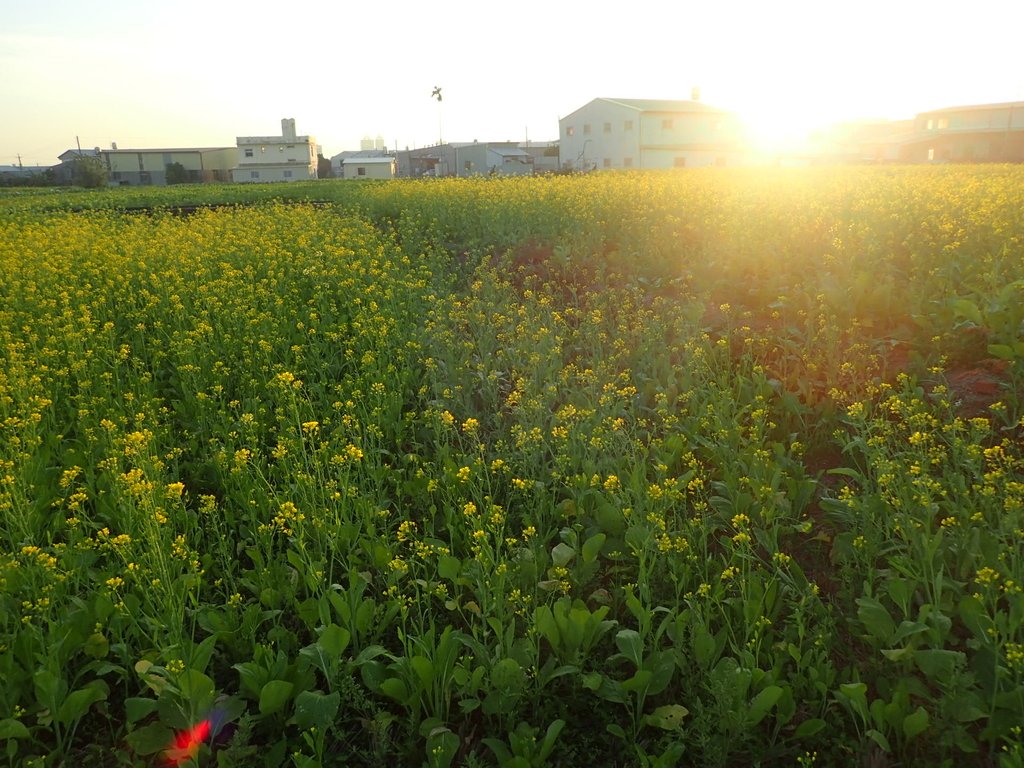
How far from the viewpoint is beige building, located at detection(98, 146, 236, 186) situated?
6856cm

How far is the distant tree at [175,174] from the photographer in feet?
215

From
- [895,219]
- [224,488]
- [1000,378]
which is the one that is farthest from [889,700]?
[895,219]

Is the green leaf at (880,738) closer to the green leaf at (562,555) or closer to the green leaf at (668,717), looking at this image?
Answer: the green leaf at (668,717)

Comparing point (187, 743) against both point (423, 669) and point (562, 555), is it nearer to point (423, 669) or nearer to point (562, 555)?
point (423, 669)

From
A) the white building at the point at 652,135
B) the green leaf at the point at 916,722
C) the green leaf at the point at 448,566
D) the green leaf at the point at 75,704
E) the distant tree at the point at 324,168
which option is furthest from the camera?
the distant tree at the point at 324,168

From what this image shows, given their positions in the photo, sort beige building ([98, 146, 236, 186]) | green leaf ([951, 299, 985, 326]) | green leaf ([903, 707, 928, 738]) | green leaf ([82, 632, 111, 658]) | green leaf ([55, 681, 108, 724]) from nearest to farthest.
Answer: green leaf ([903, 707, 928, 738]), green leaf ([55, 681, 108, 724]), green leaf ([82, 632, 111, 658]), green leaf ([951, 299, 985, 326]), beige building ([98, 146, 236, 186])

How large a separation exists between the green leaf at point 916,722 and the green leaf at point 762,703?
425 mm

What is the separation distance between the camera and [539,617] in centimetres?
299

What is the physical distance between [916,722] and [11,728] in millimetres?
3236

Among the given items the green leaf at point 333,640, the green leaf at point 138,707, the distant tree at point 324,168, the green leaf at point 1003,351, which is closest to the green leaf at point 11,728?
the green leaf at point 138,707

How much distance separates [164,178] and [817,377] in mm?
76286

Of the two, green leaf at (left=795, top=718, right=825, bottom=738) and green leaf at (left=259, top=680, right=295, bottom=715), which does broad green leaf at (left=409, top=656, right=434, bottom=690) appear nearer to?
green leaf at (left=259, top=680, right=295, bottom=715)

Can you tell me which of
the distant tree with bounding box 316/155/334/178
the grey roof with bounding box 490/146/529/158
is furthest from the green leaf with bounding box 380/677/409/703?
the distant tree with bounding box 316/155/334/178

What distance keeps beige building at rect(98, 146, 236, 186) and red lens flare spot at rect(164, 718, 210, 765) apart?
72.3 metres
